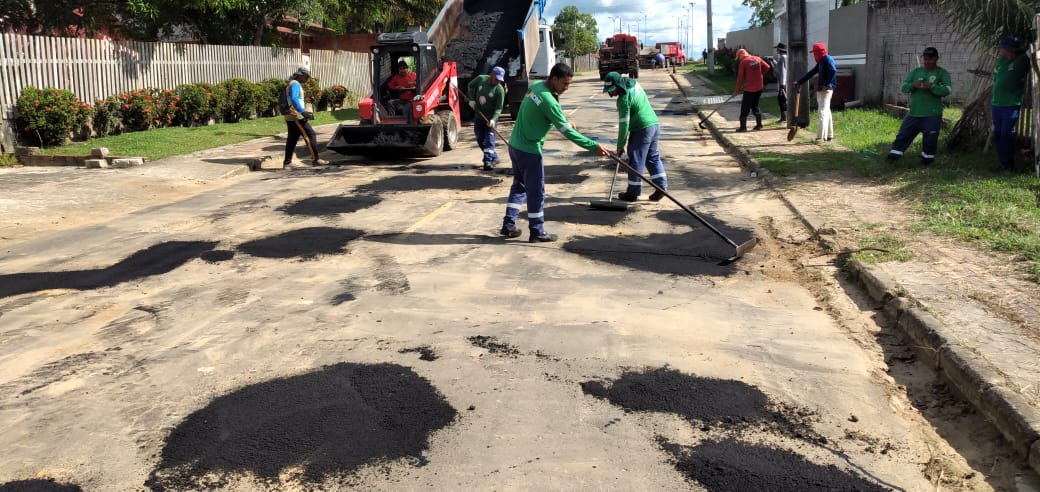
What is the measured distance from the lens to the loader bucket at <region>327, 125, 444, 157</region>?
13375 mm

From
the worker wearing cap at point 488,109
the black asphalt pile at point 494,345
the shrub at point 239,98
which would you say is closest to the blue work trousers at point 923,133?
the worker wearing cap at point 488,109

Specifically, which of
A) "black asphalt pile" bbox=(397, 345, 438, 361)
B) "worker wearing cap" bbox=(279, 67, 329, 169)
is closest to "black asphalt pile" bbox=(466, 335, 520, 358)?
"black asphalt pile" bbox=(397, 345, 438, 361)

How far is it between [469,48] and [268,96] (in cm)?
570

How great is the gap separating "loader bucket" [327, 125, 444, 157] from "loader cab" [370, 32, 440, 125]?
1.81ft

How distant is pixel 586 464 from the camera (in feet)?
11.4

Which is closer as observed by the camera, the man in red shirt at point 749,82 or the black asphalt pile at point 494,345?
the black asphalt pile at point 494,345

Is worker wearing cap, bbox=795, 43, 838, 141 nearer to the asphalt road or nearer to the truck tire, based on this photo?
the asphalt road

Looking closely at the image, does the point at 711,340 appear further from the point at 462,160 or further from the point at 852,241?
the point at 462,160

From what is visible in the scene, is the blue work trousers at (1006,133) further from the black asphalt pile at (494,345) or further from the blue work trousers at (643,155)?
the black asphalt pile at (494,345)

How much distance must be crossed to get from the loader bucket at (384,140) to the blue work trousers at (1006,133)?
838 cm

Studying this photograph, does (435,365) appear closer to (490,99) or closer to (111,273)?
(111,273)

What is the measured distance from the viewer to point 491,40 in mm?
19766

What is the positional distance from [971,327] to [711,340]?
5.12 ft

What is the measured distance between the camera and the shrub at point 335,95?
23.9 metres
